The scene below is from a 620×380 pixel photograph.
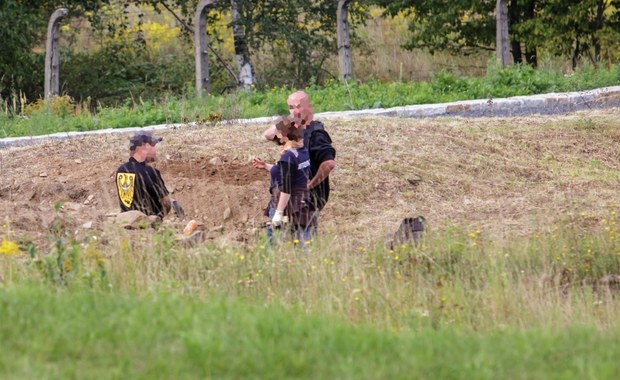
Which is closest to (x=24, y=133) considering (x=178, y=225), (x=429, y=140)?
(x=429, y=140)

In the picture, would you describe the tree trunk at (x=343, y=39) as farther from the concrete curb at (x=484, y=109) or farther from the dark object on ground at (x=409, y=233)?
the dark object on ground at (x=409, y=233)

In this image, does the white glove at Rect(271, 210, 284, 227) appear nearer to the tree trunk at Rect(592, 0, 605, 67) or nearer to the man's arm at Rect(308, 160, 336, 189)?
the man's arm at Rect(308, 160, 336, 189)

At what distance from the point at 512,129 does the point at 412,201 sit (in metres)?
3.05

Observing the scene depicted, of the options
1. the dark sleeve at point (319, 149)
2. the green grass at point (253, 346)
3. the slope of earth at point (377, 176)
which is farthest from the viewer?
the slope of earth at point (377, 176)

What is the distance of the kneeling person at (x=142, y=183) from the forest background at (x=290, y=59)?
5081 mm

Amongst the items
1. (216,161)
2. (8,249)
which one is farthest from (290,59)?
(8,249)

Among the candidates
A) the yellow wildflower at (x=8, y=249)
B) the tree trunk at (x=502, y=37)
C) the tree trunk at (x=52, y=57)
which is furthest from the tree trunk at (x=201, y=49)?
the yellow wildflower at (x=8, y=249)

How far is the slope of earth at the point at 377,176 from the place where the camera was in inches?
375

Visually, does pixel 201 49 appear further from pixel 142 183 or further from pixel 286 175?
pixel 286 175

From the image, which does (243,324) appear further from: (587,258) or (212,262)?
(587,258)

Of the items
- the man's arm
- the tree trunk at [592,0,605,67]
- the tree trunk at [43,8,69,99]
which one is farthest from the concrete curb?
the tree trunk at [592,0,605,67]

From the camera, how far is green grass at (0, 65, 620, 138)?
14.9 meters

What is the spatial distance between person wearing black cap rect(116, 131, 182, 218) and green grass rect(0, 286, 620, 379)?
10.5ft

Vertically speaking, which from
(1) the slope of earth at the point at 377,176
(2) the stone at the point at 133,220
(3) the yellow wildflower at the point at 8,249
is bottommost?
(1) the slope of earth at the point at 377,176
